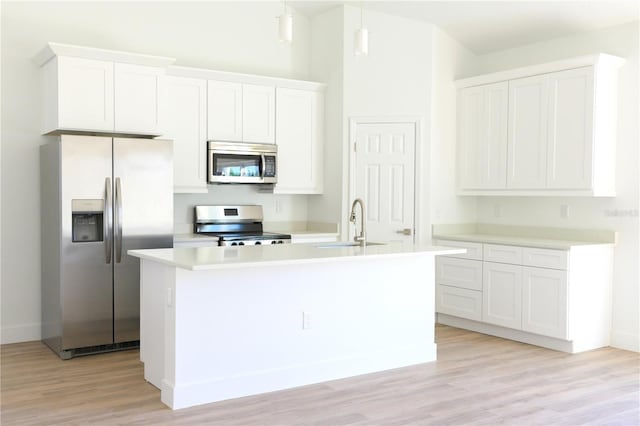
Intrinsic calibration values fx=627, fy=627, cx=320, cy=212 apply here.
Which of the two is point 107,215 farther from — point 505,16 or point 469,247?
point 505,16

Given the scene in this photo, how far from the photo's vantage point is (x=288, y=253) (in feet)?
13.6

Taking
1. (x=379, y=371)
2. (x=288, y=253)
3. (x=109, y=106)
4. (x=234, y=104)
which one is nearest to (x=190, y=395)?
(x=288, y=253)

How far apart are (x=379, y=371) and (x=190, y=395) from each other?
146 centimetres

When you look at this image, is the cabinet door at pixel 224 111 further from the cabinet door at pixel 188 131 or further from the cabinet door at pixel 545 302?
the cabinet door at pixel 545 302

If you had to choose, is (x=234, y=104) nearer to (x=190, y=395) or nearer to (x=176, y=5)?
(x=176, y=5)

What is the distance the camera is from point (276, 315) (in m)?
4.15

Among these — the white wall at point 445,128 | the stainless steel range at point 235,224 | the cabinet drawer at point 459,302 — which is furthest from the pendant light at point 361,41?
the cabinet drawer at point 459,302

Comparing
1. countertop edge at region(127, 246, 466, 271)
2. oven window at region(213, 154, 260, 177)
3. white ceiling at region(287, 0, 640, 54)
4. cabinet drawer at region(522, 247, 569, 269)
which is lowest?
cabinet drawer at region(522, 247, 569, 269)

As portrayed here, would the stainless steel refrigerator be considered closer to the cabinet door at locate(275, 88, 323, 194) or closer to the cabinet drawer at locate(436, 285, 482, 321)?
the cabinet door at locate(275, 88, 323, 194)

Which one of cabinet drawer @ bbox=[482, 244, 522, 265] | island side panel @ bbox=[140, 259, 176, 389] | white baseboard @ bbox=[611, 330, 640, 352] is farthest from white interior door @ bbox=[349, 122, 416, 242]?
island side panel @ bbox=[140, 259, 176, 389]

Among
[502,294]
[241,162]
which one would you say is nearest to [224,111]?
[241,162]

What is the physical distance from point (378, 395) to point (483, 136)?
128 inches

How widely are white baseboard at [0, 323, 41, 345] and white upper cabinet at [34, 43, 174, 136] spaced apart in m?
1.67

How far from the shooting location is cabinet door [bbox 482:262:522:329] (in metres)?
5.61
